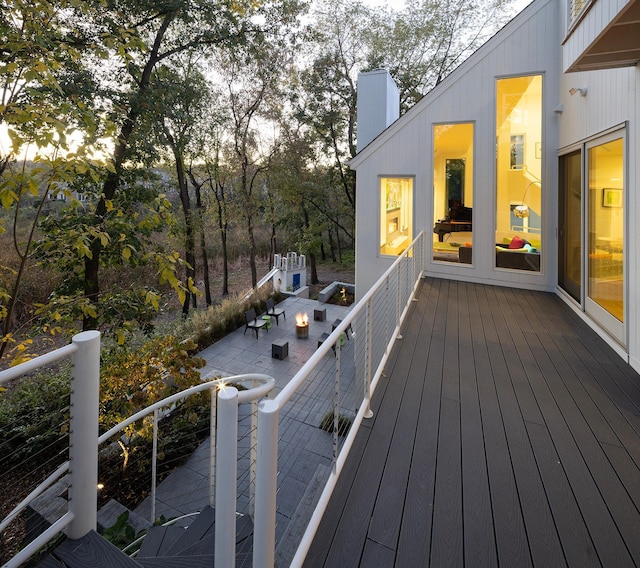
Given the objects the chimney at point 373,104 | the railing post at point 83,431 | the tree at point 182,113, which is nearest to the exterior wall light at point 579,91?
the chimney at point 373,104

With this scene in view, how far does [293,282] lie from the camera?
17.8m

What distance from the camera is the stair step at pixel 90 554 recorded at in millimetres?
1544

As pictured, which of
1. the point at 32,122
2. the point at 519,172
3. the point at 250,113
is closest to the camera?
the point at 32,122

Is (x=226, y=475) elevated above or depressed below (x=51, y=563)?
above

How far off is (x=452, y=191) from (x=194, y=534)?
7037 mm

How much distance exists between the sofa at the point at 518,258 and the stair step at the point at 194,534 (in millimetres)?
6146

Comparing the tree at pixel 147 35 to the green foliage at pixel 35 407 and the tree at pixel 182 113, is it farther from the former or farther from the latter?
the green foliage at pixel 35 407

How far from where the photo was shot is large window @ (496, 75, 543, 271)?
21.4 feet

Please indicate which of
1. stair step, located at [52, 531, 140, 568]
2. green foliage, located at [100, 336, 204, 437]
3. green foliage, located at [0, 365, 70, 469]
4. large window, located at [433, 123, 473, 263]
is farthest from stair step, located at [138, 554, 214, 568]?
large window, located at [433, 123, 473, 263]

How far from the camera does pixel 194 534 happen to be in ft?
9.05

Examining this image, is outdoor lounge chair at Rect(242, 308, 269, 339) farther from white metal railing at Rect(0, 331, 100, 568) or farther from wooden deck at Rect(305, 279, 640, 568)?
white metal railing at Rect(0, 331, 100, 568)

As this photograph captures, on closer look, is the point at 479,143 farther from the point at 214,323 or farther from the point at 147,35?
the point at 214,323

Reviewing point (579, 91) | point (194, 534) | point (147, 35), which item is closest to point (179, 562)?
point (194, 534)

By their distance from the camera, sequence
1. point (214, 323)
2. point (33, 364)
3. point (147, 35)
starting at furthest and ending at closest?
point (214, 323) → point (147, 35) → point (33, 364)
